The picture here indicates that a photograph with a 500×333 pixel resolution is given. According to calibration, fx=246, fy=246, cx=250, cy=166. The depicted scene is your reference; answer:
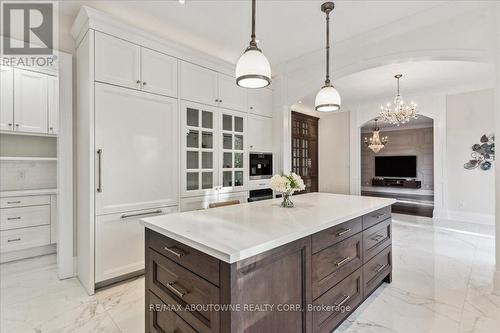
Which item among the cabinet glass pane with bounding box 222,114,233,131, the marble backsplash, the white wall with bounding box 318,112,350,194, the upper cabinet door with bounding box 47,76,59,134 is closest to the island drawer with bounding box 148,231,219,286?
the cabinet glass pane with bounding box 222,114,233,131

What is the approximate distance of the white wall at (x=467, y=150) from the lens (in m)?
4.95

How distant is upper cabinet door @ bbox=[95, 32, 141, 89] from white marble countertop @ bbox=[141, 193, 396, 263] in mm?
1580

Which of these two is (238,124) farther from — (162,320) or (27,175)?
(27,175)

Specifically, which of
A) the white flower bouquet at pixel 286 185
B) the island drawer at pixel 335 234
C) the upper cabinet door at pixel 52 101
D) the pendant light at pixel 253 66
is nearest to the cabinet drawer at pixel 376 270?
the island drawer at pixel 335 234

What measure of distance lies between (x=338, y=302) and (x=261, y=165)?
244cm

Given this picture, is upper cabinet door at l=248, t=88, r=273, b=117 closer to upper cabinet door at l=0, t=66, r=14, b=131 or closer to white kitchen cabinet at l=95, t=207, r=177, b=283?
white kitchen cabinet at l=95, t=207, r=177, b=283

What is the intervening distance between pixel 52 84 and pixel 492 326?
5.03 m

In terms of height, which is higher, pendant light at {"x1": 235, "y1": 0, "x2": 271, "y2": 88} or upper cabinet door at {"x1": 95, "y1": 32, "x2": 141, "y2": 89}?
upper cabinet door at {"x1": 95, "y1": 32, "x2": 141, "y2": 89}

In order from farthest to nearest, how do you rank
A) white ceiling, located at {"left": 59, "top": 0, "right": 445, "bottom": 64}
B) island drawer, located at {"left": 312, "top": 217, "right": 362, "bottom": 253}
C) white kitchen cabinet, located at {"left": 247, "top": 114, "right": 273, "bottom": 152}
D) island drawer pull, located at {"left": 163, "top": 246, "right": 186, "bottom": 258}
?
white kitchen cabinet, located at {"left": 247, "top": 114, "right": 273, "bottom": 152} < white ceiling, located at {"left": 59, "top": 0, "right": 445, "bottom": 64} < island drawer, located at {"left": 312, "top": 217, "right": 362, "bottom": 253} < island drawer pull, located at {"left": 163, "top": 246, "right": 186, "bottom": 258}

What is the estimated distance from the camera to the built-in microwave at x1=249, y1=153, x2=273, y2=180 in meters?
3.80

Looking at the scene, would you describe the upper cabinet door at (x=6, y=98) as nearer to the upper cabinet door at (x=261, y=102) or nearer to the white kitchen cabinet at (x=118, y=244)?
the white kitchen cabinet at (x=118, y=244)

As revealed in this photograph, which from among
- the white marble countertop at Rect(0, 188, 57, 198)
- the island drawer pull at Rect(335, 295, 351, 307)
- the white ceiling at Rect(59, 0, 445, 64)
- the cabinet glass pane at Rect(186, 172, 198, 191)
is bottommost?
the island drawer pull at Rect(335, 295, 351, 307)

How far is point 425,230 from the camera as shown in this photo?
4508 millimetres

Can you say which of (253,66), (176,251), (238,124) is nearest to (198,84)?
(238,124)
